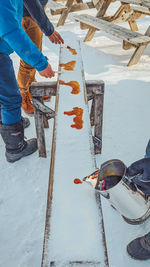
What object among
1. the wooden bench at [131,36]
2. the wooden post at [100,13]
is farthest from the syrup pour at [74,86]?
the wooden post at [100,13]

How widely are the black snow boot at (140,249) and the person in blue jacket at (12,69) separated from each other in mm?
1420

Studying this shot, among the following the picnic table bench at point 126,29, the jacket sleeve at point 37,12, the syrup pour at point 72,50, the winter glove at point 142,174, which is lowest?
the picnic table bench at point 126,29

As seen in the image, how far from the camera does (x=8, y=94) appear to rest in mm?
2109

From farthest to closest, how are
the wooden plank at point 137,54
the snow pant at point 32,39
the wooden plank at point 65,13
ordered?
the wooden plank at point 65,13 < the wooden plank at point 137,54 < the snow pant at point 32,39

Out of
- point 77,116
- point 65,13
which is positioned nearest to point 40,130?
point 77,116

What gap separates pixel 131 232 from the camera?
179 cm

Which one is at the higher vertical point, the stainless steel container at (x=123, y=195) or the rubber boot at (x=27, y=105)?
the stainless steel container at (x=123, y=195)

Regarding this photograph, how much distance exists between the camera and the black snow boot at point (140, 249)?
1.58 metres

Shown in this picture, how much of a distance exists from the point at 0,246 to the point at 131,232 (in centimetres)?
100

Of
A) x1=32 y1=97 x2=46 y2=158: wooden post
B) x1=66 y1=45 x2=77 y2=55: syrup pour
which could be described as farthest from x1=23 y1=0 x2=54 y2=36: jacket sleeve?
x1=32 y1=97 x2=46 y2=158: wooden post

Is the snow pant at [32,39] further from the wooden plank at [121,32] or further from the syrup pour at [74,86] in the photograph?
the wooden plank at [121,32]

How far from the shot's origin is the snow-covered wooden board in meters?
0.97

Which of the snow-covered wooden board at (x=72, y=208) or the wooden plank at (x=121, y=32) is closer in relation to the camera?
the snow-covered wooden board at (x=72, y=208)

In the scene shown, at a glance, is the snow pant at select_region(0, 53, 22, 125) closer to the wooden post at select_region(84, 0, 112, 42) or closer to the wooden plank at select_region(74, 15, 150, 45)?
the wooden plank at select_region(74, 15, 150, 45)
